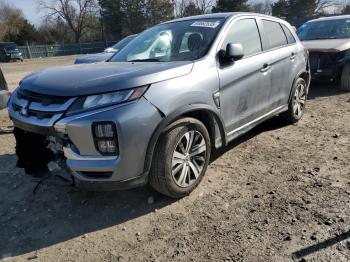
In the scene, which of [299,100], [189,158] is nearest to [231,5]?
[299,100]

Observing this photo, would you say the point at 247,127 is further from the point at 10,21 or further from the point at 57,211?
the point at 10,21

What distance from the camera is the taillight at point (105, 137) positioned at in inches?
118

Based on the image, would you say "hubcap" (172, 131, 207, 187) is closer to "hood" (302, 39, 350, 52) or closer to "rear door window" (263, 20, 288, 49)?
"rear door window" (263, 20, 288, 49)

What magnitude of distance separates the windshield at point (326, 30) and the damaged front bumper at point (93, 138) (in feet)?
25.2

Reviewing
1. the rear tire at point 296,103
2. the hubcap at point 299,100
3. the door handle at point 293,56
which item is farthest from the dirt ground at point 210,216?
the door handle at point 293,56

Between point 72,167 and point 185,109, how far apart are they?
3.85 ft

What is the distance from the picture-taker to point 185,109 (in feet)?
11.4

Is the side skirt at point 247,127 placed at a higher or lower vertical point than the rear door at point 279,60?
lower

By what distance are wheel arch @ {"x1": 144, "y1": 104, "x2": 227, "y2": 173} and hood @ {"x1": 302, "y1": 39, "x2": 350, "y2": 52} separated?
17.6 feet

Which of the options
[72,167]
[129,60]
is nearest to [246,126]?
[129,60]

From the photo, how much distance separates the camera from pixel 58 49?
160 ft

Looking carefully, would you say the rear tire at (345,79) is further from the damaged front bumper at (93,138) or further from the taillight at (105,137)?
the taillight at (105,137)

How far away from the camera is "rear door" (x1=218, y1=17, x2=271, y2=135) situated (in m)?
4.07

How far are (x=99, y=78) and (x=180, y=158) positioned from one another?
Result: 3.62 feet
